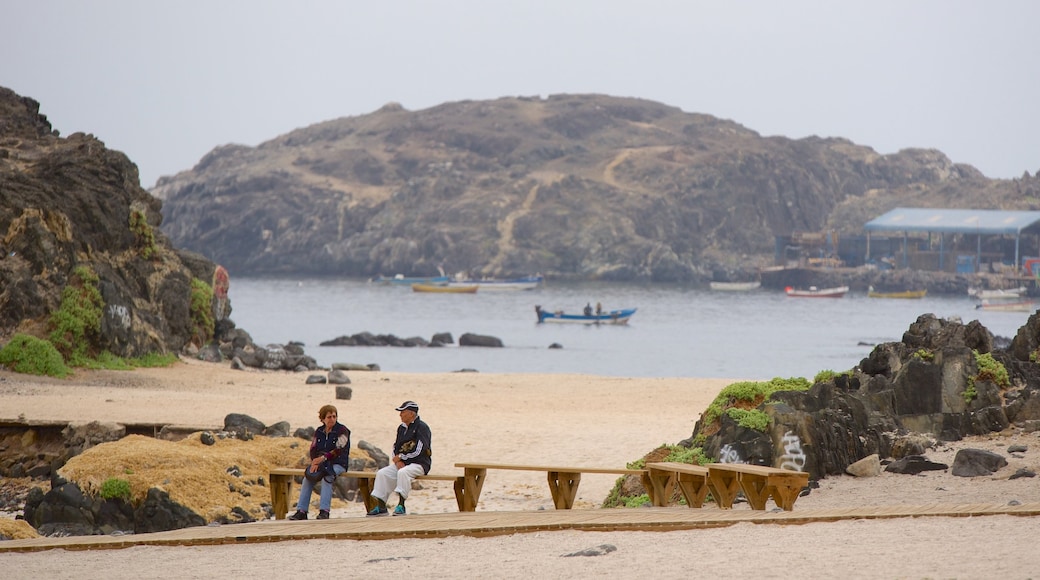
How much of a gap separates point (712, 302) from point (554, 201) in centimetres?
6474

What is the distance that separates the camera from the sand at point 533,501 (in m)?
8.99

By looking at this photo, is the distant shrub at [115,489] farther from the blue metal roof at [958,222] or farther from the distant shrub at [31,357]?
the blue metal roof at [958,222]

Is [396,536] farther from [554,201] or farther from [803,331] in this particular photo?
[554,201]

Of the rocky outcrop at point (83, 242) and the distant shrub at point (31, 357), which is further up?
the rocky outcrop at point (83, 242)

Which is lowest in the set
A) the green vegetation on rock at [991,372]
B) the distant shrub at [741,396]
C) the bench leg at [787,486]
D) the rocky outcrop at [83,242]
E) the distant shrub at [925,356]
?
the bench leg at [787,486]

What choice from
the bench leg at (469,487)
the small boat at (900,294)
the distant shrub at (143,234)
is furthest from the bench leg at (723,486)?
the small boat at (900,294)

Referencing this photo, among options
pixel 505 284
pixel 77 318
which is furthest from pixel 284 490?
pixel 505 284

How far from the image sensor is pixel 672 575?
862 cm

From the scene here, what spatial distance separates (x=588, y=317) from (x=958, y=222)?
76265 millimetres

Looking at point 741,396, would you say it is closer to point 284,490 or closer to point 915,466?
point 915,466

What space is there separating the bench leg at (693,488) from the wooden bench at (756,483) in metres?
0.12

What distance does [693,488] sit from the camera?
12.7 m

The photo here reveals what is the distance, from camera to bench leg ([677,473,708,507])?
12.6 m

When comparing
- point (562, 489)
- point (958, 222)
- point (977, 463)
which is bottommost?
point (562, 489)
